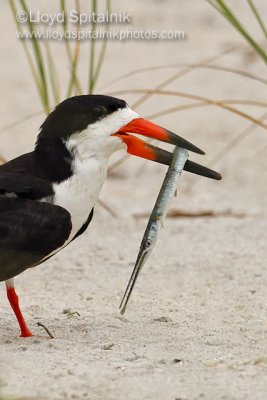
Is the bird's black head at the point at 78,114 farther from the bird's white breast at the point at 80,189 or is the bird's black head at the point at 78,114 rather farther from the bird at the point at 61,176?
the bird's white breast at the point at 80,189

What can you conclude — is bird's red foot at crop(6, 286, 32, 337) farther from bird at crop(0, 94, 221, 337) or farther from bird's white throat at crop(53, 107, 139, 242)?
bird's white throat at crop(53, 107, 139, 242)

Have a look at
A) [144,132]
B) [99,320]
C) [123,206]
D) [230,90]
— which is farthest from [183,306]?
[230,90]

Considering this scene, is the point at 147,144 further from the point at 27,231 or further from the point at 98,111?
the point at 27,231

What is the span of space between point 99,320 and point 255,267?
3.63ft

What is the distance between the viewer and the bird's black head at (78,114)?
14.3ft

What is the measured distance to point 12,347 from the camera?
423 centimetres

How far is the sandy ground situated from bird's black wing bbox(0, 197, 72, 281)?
342 millimetres

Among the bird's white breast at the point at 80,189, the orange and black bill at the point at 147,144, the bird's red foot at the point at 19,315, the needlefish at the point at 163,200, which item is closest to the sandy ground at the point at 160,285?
the bird's red foot at the point at 19,315

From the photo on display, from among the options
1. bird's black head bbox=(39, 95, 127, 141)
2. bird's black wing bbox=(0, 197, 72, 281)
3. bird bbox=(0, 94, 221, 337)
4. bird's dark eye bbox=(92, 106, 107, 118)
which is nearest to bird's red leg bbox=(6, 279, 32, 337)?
bird bbox=(0, 94, 221, 337)

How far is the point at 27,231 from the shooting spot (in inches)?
164

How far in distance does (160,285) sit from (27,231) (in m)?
1.30

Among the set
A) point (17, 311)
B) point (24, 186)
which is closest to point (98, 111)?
point (24, 186)

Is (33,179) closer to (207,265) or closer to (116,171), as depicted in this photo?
(207,265)

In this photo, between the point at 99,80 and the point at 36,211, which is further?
the point at 99,80
